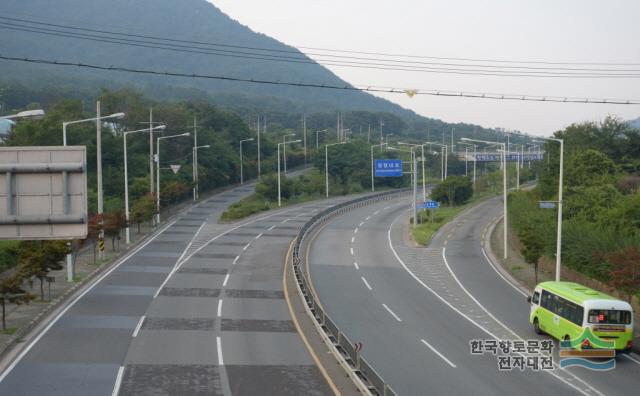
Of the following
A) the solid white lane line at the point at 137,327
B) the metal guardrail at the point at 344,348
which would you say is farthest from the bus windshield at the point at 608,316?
the solid white lane line at the point at 137,327

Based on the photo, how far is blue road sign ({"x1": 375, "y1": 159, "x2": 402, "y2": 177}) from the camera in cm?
9369

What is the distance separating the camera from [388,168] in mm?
94188

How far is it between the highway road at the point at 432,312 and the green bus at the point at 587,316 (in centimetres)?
101

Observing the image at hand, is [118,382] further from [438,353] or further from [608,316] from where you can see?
[608,316]

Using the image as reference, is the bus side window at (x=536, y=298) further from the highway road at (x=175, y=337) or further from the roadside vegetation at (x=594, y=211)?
the highway road at (x=175, y=337)

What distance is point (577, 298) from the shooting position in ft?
87.6

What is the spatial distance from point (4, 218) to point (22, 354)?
11314 millimetres

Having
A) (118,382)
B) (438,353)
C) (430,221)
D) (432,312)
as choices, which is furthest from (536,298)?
(430,221)

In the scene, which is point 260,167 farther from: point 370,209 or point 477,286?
point 477,286

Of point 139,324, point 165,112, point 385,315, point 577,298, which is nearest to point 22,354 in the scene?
point 139,324

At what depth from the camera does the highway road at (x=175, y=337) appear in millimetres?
21141

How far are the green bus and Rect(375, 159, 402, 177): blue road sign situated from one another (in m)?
65.0

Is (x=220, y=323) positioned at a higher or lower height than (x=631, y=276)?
lower

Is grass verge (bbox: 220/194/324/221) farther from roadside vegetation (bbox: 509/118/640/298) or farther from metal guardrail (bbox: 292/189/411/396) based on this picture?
roadside vegetation (bbox: 509/118/640/298)
